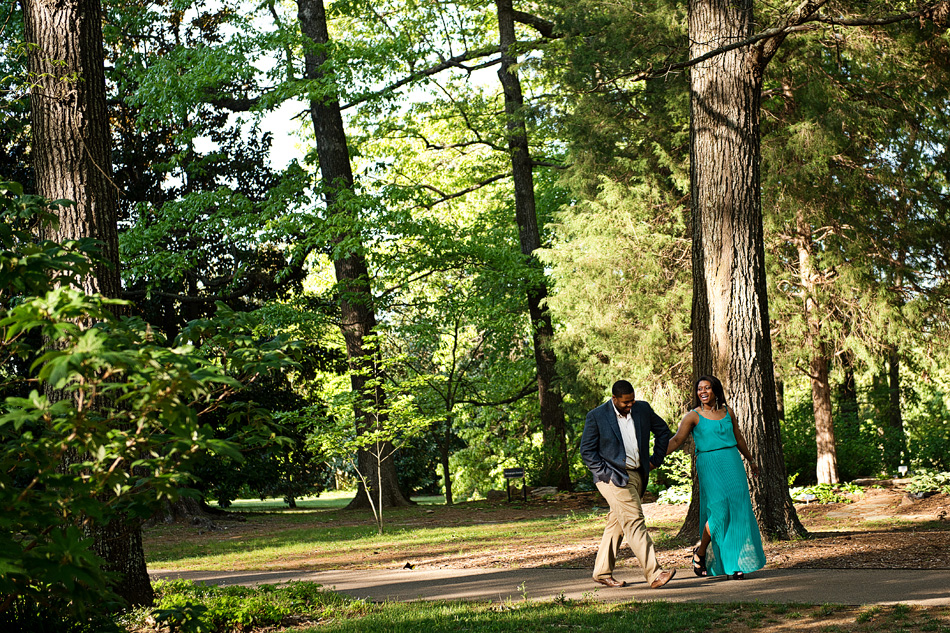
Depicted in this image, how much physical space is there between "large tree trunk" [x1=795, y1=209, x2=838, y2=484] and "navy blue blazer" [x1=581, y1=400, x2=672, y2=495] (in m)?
9.18

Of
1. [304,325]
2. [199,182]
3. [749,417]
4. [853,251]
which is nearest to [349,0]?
[199,182]

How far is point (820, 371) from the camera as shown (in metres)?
15.9

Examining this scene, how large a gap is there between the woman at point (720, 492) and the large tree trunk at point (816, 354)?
883cm

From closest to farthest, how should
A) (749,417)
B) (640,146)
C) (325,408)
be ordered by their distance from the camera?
(749,417)
(325,408)
(640,146)

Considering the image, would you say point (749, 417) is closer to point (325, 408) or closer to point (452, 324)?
point (325, 408)

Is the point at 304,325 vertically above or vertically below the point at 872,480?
above

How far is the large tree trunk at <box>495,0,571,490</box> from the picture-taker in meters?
22.5

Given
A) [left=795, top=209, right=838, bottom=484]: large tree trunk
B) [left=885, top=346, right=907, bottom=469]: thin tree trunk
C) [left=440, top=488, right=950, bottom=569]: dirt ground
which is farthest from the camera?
[left=885, top=346, right=907, bottom=469]: thin tree trunk

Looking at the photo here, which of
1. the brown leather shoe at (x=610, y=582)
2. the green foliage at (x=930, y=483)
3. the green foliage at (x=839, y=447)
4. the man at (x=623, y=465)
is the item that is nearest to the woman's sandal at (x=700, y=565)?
the man at (x=623, y=465)

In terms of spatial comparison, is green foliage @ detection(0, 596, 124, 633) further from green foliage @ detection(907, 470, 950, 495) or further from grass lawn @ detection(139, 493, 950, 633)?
green foliage @ detection(907, 470, 950, 495)

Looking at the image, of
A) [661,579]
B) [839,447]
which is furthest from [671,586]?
[839,447]

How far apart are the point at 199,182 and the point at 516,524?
13.5m

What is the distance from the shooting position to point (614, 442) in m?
7.13

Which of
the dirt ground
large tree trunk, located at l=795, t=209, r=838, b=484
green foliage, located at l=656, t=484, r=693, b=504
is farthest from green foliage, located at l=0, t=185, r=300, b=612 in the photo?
large tree trunk, located at l=795, t=209, r=838, b=484
